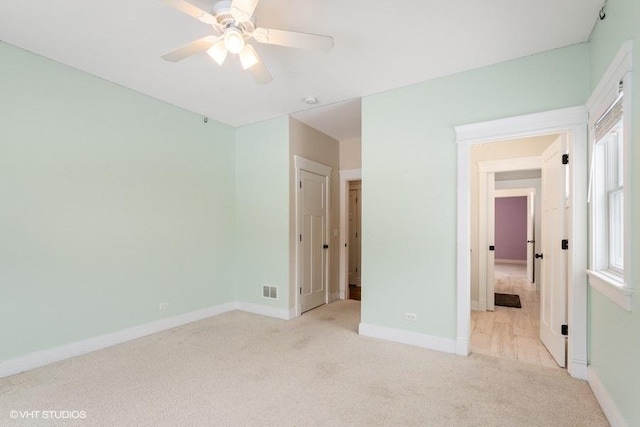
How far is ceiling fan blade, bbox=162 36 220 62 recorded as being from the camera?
77.1 inches

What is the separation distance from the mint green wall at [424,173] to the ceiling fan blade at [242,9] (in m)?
1.96

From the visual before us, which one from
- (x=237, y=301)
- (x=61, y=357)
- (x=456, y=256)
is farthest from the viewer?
(x=237, y=301)

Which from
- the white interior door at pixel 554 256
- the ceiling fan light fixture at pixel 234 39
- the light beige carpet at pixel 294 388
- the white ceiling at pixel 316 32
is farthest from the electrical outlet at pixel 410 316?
the ceiling fan light fixture at pixel 234 39

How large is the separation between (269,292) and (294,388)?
6.57 ft

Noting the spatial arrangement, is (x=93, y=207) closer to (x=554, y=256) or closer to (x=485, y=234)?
Result: (x=554, y=256)

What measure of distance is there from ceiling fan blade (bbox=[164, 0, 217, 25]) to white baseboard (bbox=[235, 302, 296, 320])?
131 inches

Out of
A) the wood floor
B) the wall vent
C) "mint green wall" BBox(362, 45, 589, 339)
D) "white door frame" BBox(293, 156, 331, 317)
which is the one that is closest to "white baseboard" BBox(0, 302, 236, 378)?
the wall vent

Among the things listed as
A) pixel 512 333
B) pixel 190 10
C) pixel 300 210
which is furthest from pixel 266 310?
pixel 190 10

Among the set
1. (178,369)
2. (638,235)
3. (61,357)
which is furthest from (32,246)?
(638,235)

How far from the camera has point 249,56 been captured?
2041 millimetres

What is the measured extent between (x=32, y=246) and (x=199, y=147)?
2.07 metres

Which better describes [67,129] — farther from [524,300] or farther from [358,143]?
[524,300]

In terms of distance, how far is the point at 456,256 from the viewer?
2.92m

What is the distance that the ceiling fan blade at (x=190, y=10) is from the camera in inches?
63.3
